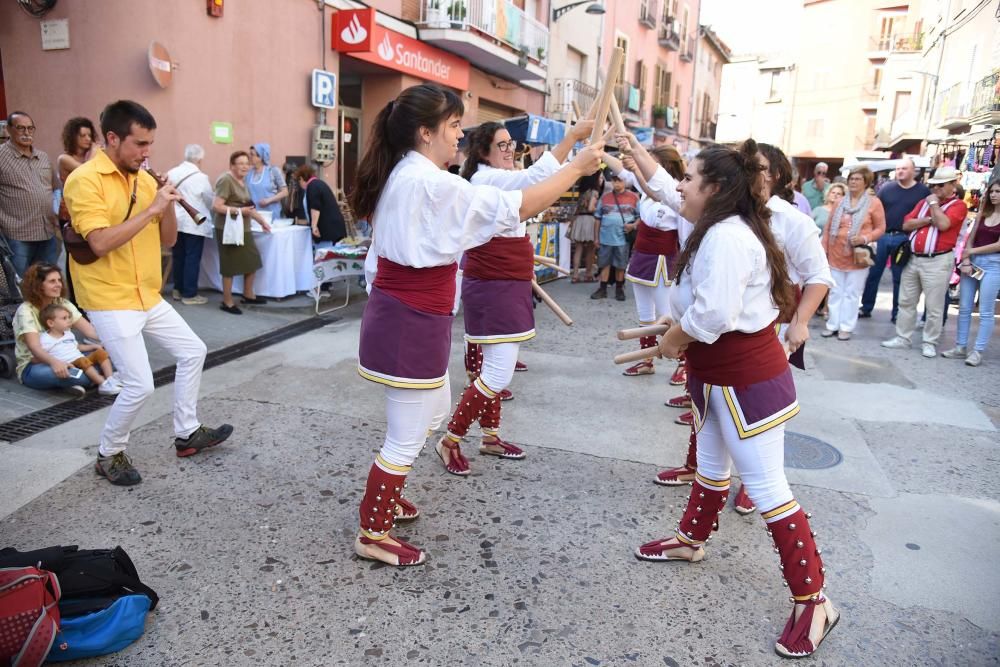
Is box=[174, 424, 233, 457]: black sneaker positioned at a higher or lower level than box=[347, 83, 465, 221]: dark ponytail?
lower

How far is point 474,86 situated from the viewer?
15.6m

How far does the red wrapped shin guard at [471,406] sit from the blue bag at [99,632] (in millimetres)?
1800

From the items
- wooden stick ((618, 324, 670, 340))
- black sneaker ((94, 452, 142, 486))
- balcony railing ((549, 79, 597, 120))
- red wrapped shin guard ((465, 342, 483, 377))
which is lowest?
black sneaker ((94, 452, 142, 486))

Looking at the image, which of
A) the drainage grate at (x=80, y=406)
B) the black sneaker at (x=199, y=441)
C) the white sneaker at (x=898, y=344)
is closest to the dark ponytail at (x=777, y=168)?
the black sneaker at (x=199, y=441)

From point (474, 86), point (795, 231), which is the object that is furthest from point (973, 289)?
point (474, 86)

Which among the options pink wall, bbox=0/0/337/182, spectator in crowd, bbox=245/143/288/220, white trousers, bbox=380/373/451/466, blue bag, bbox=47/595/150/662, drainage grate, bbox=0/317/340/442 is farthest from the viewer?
spectator in crowd, bbox=245/143/288/220

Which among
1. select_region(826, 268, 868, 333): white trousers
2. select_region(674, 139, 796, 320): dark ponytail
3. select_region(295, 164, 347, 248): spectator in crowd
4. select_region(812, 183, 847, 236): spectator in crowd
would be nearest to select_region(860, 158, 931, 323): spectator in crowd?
select_region(812, 183, 847, 236): spectator in crowd

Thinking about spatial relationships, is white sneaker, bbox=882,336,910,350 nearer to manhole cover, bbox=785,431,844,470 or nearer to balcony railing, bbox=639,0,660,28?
manhole cover, bbox=785,431,844,470

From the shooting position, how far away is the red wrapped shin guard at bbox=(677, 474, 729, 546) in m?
2.85

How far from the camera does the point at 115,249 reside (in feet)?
10.9

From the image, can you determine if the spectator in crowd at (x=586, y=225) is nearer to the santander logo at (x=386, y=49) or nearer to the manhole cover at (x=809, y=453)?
the santander logo at (x=386, y=49)

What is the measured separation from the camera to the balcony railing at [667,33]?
26875 mm

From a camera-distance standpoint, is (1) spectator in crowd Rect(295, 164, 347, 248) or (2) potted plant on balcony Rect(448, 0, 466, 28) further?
(2) potted plant on balcony Rect(448, 0, 466, 28)

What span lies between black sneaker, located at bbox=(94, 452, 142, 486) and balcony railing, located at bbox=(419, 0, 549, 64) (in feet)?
36.7
